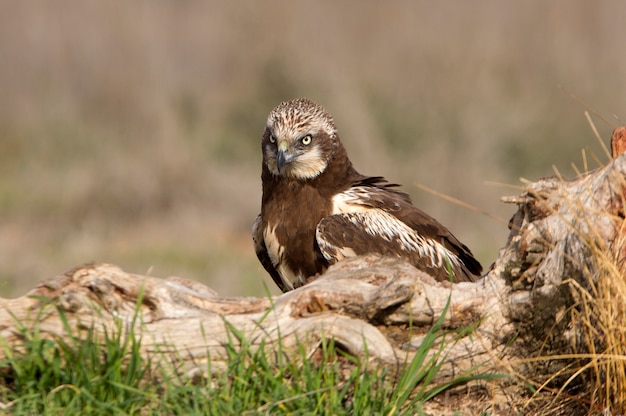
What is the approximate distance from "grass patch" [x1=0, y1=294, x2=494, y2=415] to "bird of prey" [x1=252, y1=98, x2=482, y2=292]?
1.31m

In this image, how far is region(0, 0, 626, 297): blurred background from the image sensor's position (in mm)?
14477

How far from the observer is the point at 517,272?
3900 mm

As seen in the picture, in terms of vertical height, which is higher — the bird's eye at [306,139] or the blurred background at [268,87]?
the blurred background at [268,87]

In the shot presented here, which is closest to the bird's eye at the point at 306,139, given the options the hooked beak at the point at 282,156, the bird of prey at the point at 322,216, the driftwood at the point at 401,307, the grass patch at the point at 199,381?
the bird of prey at the point at 322,216

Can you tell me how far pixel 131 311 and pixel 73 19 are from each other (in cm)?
1214

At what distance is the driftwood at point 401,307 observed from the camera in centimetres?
368

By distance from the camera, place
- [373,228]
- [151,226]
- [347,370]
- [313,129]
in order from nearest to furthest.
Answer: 1. [347,370]
2. [373,228]
3. [313,129]
4. [151,226]

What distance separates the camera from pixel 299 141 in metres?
5.40

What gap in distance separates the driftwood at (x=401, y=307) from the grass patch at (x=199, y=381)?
0.16ft

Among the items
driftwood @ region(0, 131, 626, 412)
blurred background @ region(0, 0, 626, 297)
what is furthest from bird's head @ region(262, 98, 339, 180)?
blurred background @ region(0, 0, 626, 297)

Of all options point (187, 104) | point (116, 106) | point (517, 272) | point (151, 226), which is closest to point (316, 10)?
point (187, 104)

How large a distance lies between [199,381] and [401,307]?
0.79 metres

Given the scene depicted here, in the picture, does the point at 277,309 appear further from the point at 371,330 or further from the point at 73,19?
the point at 73,19

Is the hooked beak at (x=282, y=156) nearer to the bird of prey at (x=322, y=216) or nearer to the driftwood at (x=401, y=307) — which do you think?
the bird of prey at (x=322, y=216)
